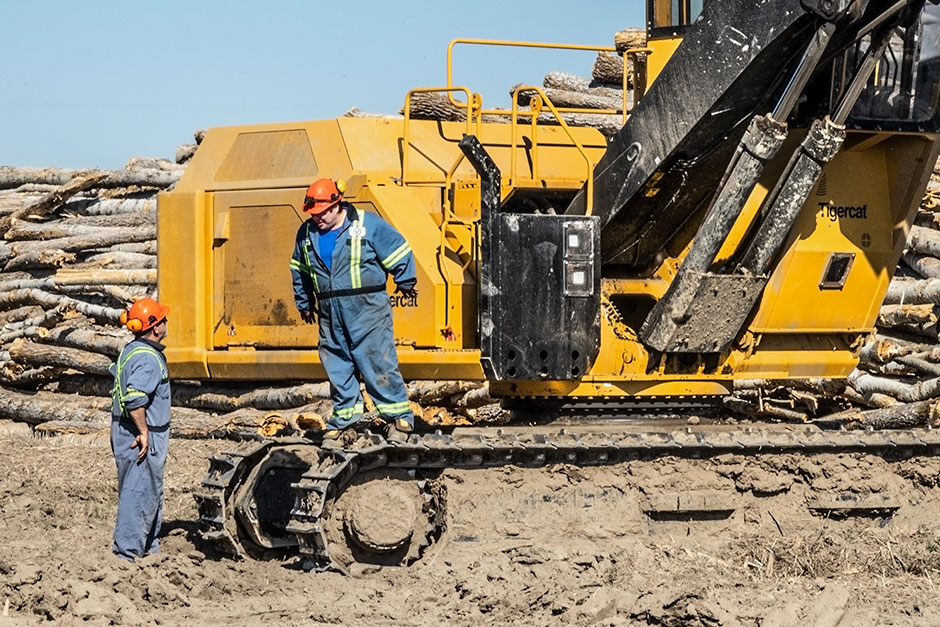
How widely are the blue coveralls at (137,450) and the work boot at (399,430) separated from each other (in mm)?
1340

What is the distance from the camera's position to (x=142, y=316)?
7.40 metres

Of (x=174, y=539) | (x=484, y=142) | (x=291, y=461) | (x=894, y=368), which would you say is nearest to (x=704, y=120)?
(x=484, y=142)

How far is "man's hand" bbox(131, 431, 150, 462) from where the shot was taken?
23.6 feet

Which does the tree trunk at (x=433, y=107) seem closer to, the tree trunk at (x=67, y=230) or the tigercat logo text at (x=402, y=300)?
the tigercat logo text at (x=402, y=300)

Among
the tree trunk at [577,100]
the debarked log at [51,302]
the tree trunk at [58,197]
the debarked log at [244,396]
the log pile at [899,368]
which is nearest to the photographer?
the log pile at [899,368]

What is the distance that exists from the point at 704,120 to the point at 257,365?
301cm

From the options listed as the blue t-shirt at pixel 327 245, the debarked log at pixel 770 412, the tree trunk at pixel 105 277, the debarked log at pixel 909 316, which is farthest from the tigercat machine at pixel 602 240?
the tree trunk at pixel 105 277

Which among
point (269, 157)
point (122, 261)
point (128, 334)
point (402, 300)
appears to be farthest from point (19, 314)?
point (402, 300)

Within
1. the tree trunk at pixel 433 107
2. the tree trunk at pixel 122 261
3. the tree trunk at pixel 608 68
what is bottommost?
the tree trunk at pixel 122 261

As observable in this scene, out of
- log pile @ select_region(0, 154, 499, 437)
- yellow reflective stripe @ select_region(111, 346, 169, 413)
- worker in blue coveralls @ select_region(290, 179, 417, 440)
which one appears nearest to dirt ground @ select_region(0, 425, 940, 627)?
worker in blue coveralls @ select_region(290, 179, 417, 440)

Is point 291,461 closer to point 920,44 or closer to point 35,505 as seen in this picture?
point 35,505

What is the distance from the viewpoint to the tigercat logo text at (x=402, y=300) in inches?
292

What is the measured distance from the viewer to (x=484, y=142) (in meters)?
8.12

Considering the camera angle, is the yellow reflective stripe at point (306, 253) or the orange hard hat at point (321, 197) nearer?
the orange hard hat at point (321, 197)
